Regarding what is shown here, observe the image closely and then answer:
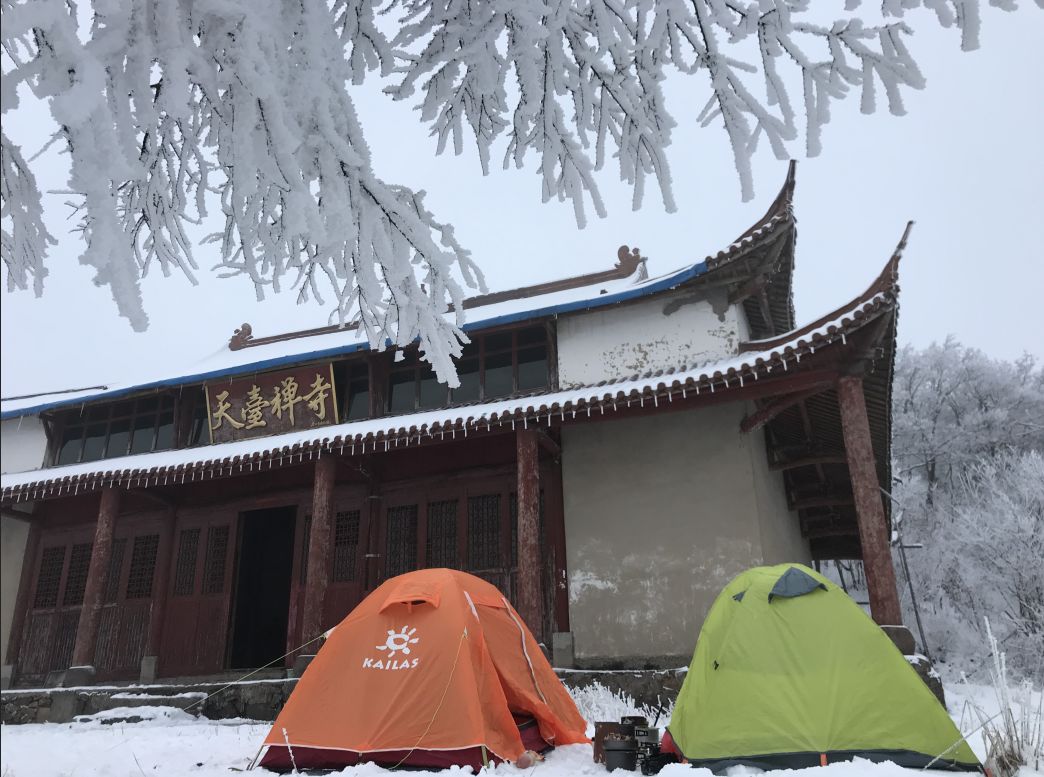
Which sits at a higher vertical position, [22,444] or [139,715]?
[22,444]

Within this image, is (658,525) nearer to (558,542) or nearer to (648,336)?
(558,542)

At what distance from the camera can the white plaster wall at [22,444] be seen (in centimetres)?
1288

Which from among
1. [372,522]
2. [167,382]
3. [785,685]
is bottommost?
[785,685]

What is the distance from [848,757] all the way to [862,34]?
11.3 ft

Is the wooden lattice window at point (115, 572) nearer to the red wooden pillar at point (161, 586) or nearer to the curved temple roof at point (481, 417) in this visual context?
the red wooden pillar at point (161, 586)

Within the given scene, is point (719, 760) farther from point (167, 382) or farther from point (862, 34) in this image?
point (167, 382)

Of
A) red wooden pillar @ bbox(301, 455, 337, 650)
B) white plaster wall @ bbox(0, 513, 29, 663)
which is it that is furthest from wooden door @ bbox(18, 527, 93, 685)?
red wooden pillar @ bbox(301, 455, 337, 650)

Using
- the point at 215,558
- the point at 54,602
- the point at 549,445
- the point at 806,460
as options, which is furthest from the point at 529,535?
the point at 54,602

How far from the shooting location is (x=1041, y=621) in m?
13.6

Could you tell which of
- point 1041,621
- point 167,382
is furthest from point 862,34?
point 1041,621

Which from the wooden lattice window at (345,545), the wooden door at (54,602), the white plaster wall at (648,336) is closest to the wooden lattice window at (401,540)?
the wooden lattice window at (345,545)

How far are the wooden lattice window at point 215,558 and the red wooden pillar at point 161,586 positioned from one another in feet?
2.07

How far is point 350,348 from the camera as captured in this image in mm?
10875

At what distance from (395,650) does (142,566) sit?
8285 mm
